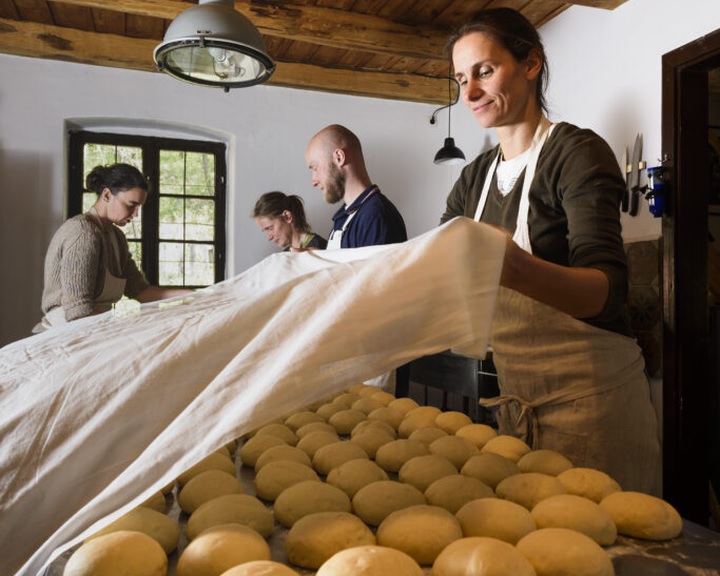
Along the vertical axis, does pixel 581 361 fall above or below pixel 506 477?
above

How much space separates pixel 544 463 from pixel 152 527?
0.59m

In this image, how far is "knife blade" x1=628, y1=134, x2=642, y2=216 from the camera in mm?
2824

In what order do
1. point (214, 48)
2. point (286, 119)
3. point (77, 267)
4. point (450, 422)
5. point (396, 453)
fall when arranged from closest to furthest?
point (396, 453) < point (450, 422) < point (214, 48) < point (77, 267) < point (286, 119)

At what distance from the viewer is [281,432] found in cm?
120

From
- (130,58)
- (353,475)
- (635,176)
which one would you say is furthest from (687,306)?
(130,58)

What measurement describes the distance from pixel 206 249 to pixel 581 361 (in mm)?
3526

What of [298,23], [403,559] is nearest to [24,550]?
[403,559]

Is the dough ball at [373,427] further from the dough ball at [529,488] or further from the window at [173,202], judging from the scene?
the window at [173,202]

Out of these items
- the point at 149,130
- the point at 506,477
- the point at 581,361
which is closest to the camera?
the point at 506,477

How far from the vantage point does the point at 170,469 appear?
0.63m

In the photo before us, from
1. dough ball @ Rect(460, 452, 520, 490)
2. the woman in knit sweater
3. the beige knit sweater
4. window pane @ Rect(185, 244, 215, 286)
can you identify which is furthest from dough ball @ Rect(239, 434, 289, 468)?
window pane @ Rect(185, 244, 215, 286)

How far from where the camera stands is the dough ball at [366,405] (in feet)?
4.60

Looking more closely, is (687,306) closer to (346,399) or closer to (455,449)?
(346,399)

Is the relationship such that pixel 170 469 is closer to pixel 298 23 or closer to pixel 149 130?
pixel 298 23
